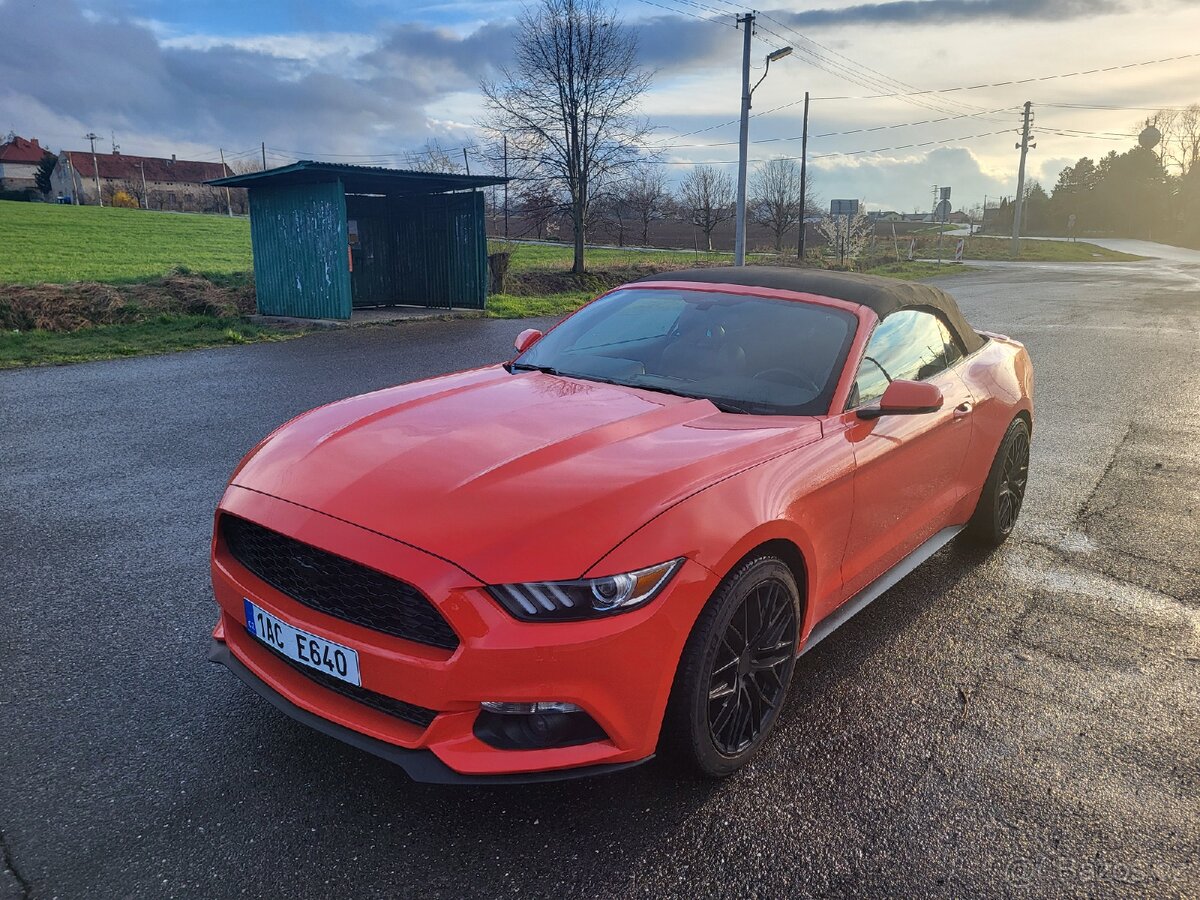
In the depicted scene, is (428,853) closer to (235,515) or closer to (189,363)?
(235,515)

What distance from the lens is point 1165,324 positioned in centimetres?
1591

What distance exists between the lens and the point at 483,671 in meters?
2.14

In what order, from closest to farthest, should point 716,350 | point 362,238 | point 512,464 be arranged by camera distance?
point 512,464, point 716,350, point 362,238

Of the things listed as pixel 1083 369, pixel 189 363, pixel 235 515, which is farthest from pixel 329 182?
pixel 235 515

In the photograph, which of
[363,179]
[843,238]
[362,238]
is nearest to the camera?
[363,179]

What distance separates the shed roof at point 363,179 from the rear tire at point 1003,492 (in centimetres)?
1193

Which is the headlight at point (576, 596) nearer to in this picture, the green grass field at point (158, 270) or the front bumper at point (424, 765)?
the front bumper at point (424, 765)

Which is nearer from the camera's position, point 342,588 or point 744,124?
point 342,588

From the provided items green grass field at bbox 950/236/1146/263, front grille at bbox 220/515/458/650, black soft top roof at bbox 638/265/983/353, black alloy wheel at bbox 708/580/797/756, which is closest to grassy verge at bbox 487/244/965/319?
black soft top roof at bbox 638/265/983/353

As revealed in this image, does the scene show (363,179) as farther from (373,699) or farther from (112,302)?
(373,699)

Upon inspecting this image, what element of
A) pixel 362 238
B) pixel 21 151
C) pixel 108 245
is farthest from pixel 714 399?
pixel 21 151

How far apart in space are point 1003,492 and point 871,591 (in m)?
1.66

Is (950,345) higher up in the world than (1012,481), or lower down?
higher up

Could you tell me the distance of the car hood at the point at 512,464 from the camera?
2.24 meters
